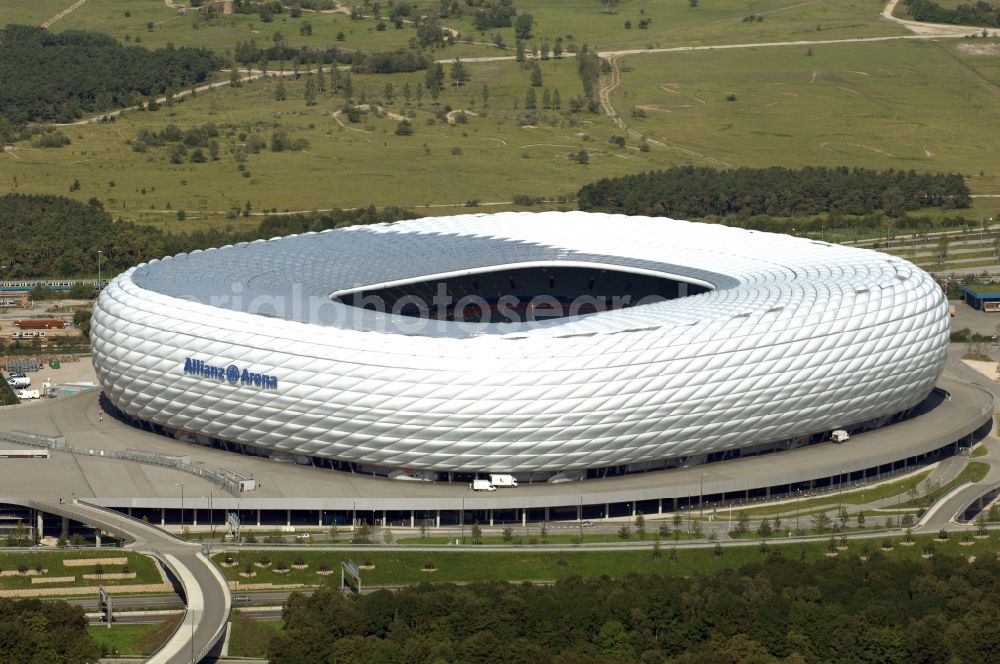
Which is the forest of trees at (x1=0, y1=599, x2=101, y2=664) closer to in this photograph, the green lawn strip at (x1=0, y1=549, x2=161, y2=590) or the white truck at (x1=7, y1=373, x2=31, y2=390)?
the green lawn strip at (x1=0, y1=549, x2=161, y2=590)

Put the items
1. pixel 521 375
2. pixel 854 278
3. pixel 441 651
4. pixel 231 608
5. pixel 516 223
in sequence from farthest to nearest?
Result: pixel 516 223 < pixel 854 278 < pixel 521 375 < pixel 231 608 < pixel 441 651

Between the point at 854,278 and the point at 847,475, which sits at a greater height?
the point at 854,278

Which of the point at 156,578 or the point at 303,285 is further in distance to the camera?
the point at 303,285

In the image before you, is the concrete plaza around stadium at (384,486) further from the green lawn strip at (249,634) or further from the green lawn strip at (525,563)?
the green lawn strip at (249,634)

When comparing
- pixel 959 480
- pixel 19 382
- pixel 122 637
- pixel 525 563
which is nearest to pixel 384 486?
pixel 525 563

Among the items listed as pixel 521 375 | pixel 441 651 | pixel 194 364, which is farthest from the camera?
pixel 194 364

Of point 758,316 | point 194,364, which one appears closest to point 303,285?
point 194,364

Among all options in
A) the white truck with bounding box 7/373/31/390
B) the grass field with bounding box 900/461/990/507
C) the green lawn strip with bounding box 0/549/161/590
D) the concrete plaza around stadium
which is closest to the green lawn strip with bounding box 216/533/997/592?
the green lawn strip with bounding box 0/549/161/590

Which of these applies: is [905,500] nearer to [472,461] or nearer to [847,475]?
[847,475]
